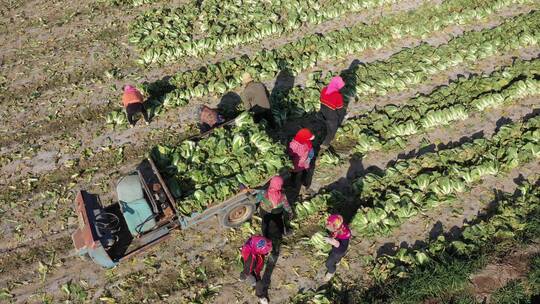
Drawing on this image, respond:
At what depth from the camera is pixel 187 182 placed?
9898 millimetres

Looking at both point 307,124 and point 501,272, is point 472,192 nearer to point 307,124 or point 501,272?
point 501,272

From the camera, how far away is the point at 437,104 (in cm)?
1292

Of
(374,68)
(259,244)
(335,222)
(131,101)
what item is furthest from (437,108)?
(131,101)

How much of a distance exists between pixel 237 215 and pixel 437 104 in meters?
7.02

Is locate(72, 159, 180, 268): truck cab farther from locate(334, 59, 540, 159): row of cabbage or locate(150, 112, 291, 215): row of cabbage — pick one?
locate(334, 59, 540, 159): row of cabbage

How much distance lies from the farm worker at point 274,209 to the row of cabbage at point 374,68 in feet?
12.7

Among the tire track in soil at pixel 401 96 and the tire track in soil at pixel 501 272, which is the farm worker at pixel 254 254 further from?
the tire track in soil at pixel 401 96

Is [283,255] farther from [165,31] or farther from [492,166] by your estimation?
[165,31]

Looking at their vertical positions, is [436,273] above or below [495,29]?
below

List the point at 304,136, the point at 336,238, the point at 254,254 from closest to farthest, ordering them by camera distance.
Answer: the point at 254,254
the point at 336,238
the point at 304,136

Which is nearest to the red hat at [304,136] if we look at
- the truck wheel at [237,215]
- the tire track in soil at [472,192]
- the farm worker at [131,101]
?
the truck wheel at [237,215]

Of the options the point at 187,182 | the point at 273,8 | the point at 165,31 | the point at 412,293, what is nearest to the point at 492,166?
the point at 412,293

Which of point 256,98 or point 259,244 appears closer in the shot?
point 259,244

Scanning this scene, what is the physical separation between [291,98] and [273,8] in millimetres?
5499
